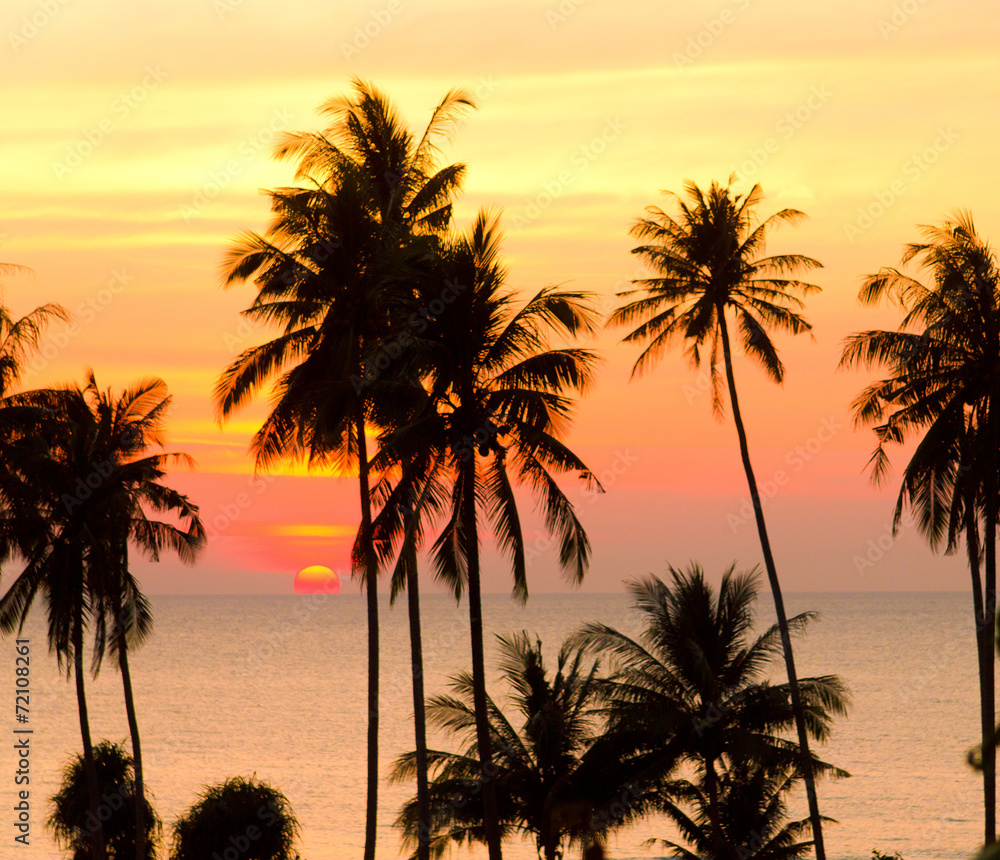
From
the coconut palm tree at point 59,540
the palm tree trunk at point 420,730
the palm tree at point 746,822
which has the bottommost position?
the palm tree at point 746,822

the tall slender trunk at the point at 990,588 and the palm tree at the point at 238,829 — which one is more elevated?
the tall slender trunk at the point at 990,588

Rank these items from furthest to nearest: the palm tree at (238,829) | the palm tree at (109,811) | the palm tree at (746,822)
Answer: the palm tree at (109,811) → the palm tree at (238,829) → the palm tree at (746,822)

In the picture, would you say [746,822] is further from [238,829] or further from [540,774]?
[238,829]

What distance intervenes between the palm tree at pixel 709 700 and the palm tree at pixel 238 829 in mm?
11256

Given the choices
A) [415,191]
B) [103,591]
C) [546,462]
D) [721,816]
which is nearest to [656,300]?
A: [415,191]

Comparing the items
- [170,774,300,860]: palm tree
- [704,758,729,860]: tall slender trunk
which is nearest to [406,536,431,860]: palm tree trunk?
[704,758,729,860]: tall slender trunk

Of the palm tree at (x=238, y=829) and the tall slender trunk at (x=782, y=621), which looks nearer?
the tall slender trunk at (x=782, y=621)

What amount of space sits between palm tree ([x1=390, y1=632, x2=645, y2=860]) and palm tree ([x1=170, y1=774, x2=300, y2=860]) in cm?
578

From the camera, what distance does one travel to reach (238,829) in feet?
115

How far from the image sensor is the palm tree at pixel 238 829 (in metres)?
34.7

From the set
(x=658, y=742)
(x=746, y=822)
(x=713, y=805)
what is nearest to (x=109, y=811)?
(x=658, y=742)

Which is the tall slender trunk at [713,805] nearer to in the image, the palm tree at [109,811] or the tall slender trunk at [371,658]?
the tall slender trunk at [371,658]

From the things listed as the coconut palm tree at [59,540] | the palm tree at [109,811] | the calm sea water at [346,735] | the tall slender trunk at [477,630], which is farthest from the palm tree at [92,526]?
the calm sea water at [346,735]

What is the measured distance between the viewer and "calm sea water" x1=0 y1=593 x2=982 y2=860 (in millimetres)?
64375
